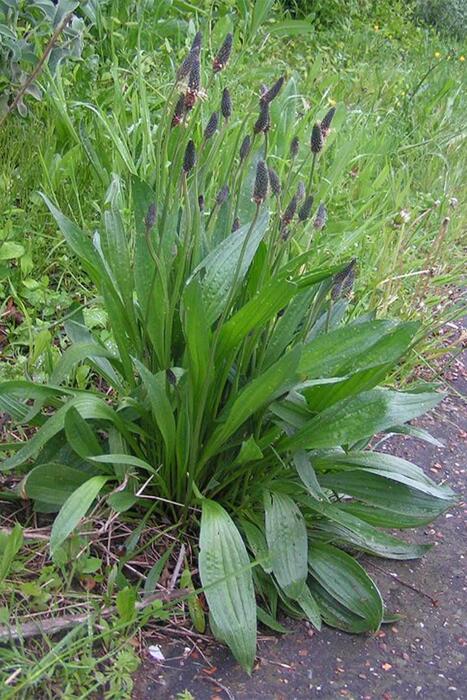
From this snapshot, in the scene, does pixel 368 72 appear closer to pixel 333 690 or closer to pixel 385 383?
pixel 385 383

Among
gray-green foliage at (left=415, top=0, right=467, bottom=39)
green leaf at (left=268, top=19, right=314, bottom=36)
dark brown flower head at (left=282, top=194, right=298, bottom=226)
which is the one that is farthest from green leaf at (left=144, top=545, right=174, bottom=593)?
gray-green foliage at (left=415, top=0, right=467, bottom=39)

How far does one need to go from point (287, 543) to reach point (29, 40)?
8.22ft

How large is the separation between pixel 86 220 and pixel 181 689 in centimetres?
193

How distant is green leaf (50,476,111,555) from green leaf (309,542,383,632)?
23.6 inches

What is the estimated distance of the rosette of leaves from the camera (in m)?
3.24

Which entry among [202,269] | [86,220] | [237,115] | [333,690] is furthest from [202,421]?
[237,115]

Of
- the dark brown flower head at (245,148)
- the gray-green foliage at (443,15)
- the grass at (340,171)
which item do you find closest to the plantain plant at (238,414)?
the dark brown flower head at (245,148)

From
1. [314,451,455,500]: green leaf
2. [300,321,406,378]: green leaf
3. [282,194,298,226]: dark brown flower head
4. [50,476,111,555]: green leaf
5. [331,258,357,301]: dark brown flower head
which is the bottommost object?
[50,476,111,555]: green leaf

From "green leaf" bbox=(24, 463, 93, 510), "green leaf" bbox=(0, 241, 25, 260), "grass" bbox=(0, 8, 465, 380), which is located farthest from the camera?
"grass" bbox=(0, 8, 465, 380)

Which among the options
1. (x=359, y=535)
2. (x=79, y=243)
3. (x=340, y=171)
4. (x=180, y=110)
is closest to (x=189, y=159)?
(x=180, y=110)

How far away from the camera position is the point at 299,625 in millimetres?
2182

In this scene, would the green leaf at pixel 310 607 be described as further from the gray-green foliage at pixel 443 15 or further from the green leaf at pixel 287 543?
the gray-green foliage at pixel 443 15

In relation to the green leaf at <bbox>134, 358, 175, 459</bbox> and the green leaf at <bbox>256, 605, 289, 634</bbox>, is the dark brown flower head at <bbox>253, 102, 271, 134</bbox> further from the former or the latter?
the green leaf at <bbox>256, 605, 289, 634</bbox>

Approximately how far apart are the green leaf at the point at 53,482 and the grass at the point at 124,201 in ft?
0.32
